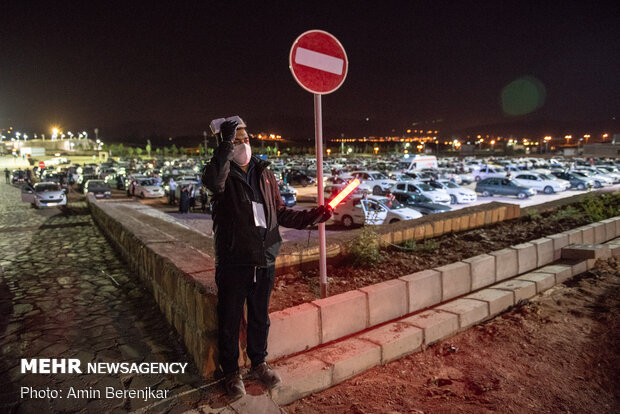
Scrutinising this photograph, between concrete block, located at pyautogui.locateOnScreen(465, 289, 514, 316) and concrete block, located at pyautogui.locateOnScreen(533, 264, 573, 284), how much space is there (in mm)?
1417

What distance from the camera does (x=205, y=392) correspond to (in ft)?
9.26

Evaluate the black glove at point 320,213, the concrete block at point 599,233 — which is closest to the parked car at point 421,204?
the concrete block at point 599,233

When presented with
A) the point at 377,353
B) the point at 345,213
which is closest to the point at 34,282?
the point at 377,353

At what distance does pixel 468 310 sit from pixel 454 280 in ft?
1.75

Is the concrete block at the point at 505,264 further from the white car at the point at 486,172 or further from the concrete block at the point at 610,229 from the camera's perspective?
the white car at the point at 486,172

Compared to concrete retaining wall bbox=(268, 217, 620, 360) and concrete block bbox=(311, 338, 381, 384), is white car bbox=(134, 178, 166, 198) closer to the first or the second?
concrete retaining wall bbox=(268, 217, 620, 360)

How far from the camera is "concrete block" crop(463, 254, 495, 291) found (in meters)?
5.00

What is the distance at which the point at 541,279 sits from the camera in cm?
535

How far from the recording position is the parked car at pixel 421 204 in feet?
55.5

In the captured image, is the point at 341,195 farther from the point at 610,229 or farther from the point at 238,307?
the point at 610,229

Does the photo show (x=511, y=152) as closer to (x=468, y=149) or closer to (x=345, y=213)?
(x=468, y=149)

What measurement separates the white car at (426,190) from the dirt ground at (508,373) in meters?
16.0

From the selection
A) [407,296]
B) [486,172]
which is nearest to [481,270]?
[407,296]

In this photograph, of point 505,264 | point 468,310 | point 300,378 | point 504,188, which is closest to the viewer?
point 300,378
